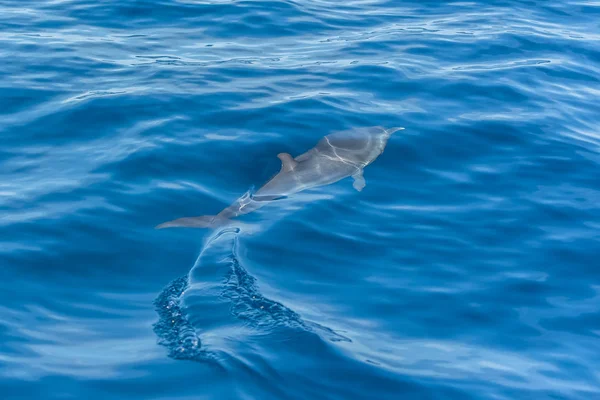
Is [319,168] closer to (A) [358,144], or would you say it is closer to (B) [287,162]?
(B) [287,162]

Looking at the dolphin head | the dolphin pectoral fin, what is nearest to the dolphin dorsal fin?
the dolphin head

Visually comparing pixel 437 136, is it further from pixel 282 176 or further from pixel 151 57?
pixel 151 57

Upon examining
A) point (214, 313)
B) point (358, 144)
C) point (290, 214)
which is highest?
point (358, 144)

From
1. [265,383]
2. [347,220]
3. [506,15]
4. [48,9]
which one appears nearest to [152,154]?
[347,220]

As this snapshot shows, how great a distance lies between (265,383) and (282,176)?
492 centimetres

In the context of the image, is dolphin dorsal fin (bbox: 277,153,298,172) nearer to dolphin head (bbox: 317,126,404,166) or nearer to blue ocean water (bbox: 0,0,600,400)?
blue ocean water (bbox: 0,0,600,400)

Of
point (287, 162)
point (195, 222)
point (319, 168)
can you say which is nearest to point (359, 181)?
point (319, 168)

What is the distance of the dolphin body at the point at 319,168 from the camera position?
955cm

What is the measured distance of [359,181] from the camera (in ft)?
35.2

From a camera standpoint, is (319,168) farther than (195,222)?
Yes

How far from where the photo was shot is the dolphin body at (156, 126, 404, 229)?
31.3 feet

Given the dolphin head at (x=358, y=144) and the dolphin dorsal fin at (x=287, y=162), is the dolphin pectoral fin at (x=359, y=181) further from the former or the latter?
the dolphin dorsal fin at (x=287, y=162)

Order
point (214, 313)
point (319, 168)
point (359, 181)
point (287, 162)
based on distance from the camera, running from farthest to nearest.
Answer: point (319, 168), point (287, 162), point (359, 181), point (214, 313)

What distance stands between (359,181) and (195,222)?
9.46ft
